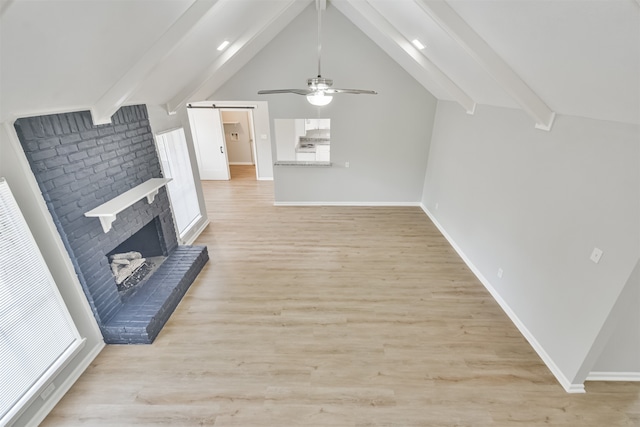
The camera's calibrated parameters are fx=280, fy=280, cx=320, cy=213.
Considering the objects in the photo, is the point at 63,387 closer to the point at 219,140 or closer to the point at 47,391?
the point at 47,391

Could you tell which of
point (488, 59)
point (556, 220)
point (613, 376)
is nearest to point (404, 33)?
point (488, 59)

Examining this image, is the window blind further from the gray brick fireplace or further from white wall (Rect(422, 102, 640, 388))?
white wall (Rect(422, 102, 640, 388))

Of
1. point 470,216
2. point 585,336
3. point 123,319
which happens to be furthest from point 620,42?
point 123,319

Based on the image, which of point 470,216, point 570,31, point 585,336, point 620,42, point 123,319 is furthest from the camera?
point 470,216

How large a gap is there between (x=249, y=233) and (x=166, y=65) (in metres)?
2.93

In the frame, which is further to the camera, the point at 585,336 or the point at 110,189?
the point at 110,189

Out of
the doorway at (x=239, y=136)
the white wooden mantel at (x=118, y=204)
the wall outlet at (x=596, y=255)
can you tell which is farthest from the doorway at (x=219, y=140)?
the wall outlet at (x=596, y=255)

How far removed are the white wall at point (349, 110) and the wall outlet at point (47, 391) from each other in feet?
14.9

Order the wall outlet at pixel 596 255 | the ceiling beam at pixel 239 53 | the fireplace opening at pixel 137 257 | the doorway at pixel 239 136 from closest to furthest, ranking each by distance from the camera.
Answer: the wall outlet at pixel 596 255
the fireplace opening at pixel 137 257
the ceiling beam at pixel 239 53
the doorway at pixel 239 136

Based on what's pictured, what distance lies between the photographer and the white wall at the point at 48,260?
2.03 m

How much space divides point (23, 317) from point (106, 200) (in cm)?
120

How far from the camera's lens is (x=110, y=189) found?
2.95m

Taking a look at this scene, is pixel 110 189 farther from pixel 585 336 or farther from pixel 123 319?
pixel 585 336

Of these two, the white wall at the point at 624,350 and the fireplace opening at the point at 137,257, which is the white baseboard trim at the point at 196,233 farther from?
the white wall at the point at 624,350
